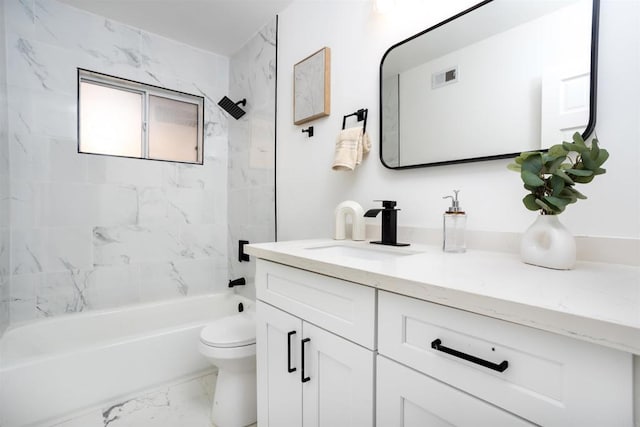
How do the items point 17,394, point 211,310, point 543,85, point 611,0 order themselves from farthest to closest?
point 211,310
point 17,394
point 543,85
point 611,0

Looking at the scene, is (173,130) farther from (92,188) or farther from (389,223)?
(389,223)

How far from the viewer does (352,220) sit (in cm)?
145

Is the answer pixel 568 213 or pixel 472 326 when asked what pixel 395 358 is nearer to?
pixel 472 326

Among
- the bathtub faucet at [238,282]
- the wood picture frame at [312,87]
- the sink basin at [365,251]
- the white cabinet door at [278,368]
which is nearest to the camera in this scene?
the white cabinet door at [278,368]

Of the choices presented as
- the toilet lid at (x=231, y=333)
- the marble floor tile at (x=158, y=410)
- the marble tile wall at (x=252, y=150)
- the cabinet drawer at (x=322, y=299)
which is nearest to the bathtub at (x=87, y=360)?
the marble floor tile at (x=158, y=410)

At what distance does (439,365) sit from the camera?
637 mm

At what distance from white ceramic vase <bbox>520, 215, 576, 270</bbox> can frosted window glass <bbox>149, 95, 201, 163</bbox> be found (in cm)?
242

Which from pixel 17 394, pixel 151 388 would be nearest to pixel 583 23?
pixel 151 388

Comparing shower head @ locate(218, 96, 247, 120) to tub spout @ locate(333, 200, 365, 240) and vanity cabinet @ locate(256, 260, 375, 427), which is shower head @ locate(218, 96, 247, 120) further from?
vanity cabinet @ locate(256, 260, 375, 427)

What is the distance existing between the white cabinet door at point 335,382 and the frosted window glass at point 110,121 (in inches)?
82.2

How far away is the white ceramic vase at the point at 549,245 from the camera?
0.77 metres

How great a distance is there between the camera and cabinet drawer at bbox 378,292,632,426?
1.49ft

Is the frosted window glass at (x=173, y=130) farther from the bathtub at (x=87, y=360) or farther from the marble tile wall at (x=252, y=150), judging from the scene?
the bathtub at (x=87, y=360)

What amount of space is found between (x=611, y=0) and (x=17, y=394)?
2.68 meters
